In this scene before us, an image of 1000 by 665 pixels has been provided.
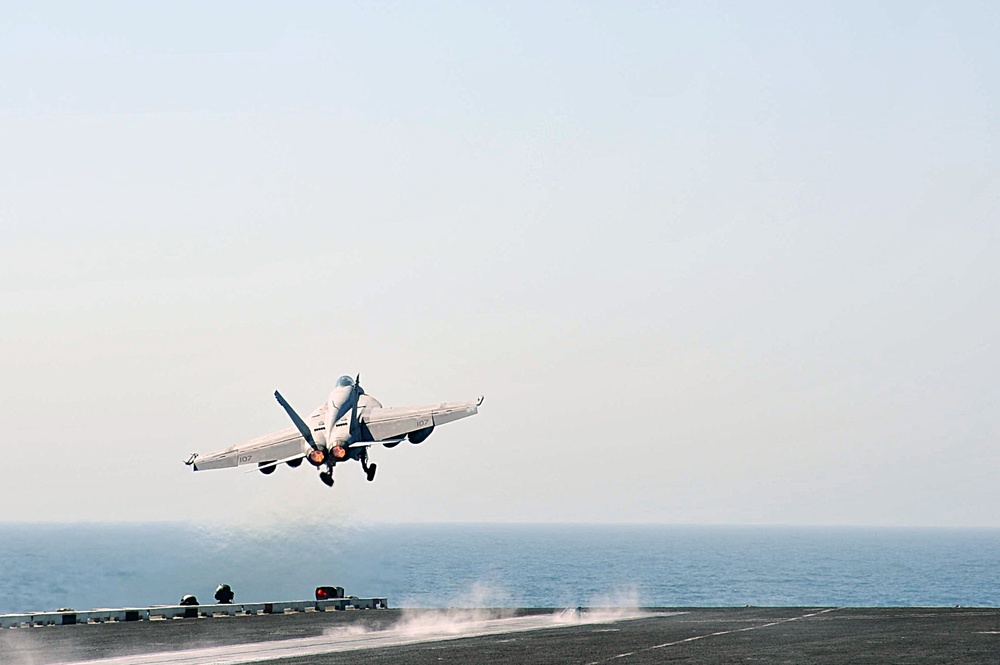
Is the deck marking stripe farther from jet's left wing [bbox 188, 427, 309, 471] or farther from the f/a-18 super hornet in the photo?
jet's left wing [bbox 188, 427, 309, 471]

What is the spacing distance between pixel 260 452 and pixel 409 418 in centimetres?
832

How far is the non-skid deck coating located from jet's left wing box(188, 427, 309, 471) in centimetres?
869

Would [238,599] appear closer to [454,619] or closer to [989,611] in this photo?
[454,619]

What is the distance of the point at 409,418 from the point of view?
207 feet

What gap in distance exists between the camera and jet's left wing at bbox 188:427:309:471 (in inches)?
2520

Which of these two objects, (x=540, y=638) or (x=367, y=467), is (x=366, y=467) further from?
(x=540, y=638)

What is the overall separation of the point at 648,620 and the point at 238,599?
57181mm

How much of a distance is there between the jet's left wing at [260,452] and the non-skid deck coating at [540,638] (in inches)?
342

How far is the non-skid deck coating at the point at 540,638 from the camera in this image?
119 feet

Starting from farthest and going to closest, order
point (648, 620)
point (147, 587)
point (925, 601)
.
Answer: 1. point (925, 601)
2. point (147, 587)
3. point (648, 620)

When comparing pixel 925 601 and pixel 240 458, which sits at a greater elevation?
pixel 240 458

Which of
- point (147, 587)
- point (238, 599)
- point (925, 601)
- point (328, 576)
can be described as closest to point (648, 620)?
point (328, 576)

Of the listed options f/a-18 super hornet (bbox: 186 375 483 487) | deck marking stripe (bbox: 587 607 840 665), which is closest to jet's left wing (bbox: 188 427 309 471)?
f/a-18 super hornet (bbox: 186 375 483 487)

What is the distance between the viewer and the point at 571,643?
135 feet
